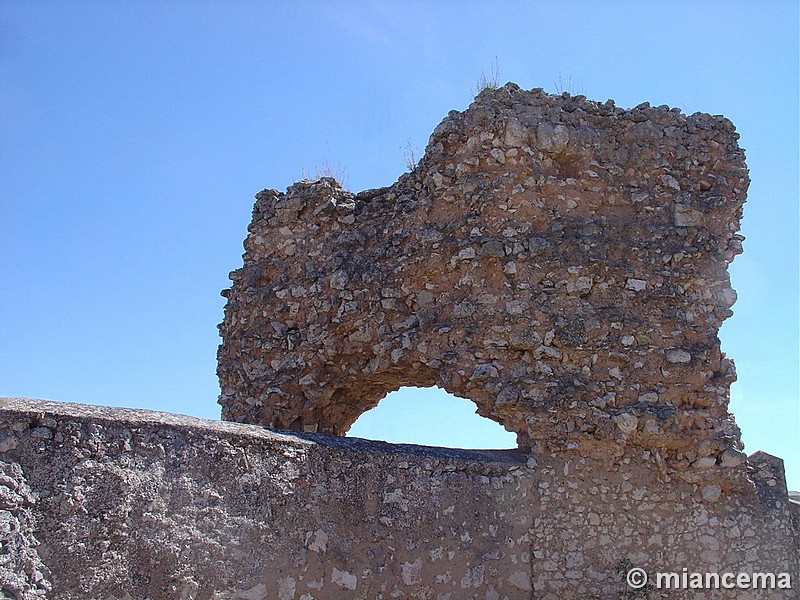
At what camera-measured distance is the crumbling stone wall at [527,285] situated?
5.93m

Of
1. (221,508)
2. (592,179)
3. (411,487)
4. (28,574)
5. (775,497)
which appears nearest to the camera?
(28,574)

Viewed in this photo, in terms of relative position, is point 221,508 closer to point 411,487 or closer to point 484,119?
point 411,487

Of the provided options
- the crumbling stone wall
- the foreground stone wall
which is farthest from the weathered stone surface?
the crumbling stone wall

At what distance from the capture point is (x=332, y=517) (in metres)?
4.86

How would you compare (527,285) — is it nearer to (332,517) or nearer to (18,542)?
(332,517)

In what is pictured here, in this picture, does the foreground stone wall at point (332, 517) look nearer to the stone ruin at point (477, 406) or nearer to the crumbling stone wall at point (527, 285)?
the stone ruin at point (477, 406)

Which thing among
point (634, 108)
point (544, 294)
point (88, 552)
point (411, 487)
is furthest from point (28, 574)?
point (634, 108)

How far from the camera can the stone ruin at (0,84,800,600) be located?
13.8 feet

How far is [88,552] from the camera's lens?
398cm

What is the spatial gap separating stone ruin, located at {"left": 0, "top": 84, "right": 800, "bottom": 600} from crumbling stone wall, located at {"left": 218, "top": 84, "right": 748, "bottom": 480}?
0.06ft

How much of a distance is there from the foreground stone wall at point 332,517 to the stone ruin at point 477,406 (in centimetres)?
1

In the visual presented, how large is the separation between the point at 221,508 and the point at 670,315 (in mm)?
3755

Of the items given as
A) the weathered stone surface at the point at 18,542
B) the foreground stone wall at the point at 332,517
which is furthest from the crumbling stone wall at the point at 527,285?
the weathered stone surface at the point at 18,542

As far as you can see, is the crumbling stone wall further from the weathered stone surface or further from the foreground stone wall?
the weathered stone surface
